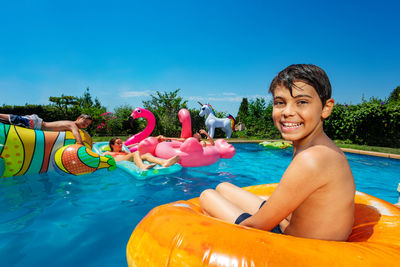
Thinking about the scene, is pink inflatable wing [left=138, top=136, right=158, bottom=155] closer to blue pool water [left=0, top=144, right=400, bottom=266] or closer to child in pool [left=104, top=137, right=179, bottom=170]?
child in pool [left=104, top=137, right=179, bottom=170]

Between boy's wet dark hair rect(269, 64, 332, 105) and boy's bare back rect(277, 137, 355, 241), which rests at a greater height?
boy's wet dark hair rect(269, 64, 332, 105)

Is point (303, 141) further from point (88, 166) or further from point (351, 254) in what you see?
point (88, 166)

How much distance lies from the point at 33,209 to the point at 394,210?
3.90 m

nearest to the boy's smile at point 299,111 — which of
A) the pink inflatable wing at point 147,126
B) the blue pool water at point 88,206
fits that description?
the blue pool water at point 88,206

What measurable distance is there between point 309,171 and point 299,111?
0.30m

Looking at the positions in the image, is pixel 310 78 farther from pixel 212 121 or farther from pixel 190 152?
pixel 212 121

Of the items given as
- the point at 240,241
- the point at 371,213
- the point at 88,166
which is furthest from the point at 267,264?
the point at 88,166

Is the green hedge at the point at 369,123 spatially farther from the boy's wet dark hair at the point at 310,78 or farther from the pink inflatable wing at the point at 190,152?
the boy's wet dark hair at the point at 310,78

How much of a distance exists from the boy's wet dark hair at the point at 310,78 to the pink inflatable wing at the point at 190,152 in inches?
159

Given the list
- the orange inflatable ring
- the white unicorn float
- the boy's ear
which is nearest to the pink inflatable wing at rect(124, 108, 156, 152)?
the white unicorn float

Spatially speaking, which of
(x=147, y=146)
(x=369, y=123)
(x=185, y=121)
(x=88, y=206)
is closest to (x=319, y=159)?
(x=88, y=206)

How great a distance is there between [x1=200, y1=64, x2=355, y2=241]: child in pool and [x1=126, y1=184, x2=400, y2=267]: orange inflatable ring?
3.6 inches

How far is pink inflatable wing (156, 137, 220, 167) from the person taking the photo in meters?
5.14

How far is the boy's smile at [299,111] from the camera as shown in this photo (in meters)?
1.10
